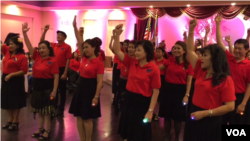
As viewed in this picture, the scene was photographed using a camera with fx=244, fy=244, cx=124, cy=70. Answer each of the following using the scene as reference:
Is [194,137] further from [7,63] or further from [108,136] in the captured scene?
[7,63]

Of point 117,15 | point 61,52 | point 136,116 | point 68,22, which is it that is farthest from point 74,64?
point 136,116

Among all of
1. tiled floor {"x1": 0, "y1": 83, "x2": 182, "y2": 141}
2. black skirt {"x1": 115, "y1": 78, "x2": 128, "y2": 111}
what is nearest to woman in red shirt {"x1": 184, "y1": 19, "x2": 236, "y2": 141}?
tiled floor {"x1": 0, "y1": 83, "x2": 182, "y2": 141}

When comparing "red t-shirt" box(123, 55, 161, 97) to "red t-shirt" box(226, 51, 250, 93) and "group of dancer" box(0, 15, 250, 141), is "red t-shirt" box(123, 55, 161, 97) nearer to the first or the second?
"group of dancer" box(0, 15, 250, 141)

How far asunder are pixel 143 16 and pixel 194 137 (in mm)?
7430

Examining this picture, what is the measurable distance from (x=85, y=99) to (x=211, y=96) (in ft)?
5.24

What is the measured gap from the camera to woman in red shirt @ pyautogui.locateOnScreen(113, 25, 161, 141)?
8.14 feet

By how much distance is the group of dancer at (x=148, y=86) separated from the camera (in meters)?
2.12

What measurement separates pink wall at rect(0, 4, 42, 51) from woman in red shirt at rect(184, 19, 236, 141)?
928 centimetres

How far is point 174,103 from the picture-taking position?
341 centimetres

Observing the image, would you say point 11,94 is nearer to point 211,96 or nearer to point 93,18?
point 211,96

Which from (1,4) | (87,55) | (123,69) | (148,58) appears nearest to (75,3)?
(1,4)

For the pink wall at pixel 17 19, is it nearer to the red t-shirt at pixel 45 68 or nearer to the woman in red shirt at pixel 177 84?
the red t-shirt at pixel 45 68

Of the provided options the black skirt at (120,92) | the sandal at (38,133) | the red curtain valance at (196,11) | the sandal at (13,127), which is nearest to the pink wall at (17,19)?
the red curtain valance at (196,11)

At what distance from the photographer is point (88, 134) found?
10.5ft
